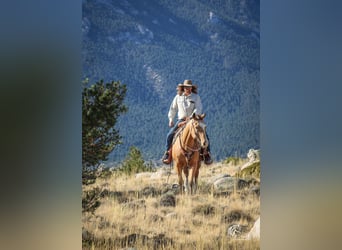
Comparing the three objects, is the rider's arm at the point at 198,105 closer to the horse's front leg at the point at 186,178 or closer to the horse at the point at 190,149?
the horse at the point at 190,149

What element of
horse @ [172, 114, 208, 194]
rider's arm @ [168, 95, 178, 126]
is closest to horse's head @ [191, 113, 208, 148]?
horse @ [172, 114, 208, 194]

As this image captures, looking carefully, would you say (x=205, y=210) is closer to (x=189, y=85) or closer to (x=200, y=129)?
(x=200, y=129)

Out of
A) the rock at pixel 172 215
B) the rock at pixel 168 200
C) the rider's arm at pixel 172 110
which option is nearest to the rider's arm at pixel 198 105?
the rider's arm at pixel 172 110

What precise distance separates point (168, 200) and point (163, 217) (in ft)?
0.39

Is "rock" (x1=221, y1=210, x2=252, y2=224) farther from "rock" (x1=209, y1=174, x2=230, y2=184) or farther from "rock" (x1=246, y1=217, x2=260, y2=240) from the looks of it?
"rock" (x1=209, y1=174, x2=230, y2=184)

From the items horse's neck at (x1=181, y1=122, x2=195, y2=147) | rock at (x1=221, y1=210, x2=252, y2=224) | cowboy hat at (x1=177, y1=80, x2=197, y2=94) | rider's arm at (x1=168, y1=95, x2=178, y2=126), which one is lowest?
rock at (x1=221, y1=210, x2=252, y2=224)

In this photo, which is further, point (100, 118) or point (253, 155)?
point (253, 155)

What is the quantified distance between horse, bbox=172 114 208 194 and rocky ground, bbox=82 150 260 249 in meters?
0.05

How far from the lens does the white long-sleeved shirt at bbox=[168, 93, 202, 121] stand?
2775 mm

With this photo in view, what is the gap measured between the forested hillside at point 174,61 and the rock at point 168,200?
0.90ft

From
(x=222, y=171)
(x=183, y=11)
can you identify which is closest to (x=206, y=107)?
(x=222, y=171)

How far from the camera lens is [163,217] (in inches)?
107

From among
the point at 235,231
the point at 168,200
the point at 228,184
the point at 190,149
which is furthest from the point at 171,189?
the point at 235,231
